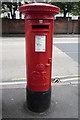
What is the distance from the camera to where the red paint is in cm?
223

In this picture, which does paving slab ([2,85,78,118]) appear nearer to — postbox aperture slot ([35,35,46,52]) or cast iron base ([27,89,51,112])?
cast iron base ([27,89,51,112])

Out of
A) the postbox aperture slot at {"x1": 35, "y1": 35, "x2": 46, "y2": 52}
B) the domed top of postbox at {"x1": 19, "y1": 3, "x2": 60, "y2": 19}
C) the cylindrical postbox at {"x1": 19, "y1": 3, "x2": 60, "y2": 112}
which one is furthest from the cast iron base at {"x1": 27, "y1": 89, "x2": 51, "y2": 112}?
the domed top of postbox at {"x1": 19, "y1": 3, "x2": 60, "y2": 19}

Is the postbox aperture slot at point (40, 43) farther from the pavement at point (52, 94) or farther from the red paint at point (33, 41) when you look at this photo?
the pavement at point (52, 94)

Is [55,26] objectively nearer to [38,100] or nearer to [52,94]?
[52,94]

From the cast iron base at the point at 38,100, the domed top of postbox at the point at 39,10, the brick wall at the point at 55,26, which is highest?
the brick wall at the point at 55,26

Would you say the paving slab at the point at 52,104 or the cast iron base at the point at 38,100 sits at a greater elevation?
the cast iron base at the point at 38,100

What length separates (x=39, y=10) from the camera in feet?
7.19

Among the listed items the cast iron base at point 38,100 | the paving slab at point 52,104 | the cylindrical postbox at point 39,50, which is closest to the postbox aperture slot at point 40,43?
the cylindrical postbox at point 39,50

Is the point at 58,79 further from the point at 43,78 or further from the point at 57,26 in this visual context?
the point at 57,26

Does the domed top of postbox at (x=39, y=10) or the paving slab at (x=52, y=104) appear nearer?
the domed top of postbox at (x=39, y=10)

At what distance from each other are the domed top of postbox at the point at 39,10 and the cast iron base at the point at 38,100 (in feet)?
4.21

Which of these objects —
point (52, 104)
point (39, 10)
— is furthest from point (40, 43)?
point (52, 104)

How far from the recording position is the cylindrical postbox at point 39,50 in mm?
2254

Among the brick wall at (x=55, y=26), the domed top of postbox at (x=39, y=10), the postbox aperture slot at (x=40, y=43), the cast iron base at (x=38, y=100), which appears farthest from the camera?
the brick wall at (x=55, y=26)
